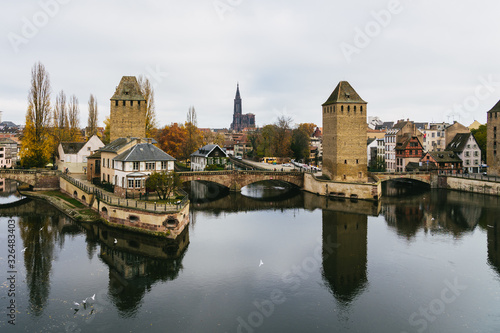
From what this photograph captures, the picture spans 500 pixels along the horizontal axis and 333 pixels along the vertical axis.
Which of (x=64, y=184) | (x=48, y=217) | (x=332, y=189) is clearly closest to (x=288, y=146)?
(x=332, y=189)

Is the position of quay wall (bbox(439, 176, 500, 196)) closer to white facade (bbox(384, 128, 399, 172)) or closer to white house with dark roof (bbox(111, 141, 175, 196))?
white facade (bbox(384, 128, 399, 172))

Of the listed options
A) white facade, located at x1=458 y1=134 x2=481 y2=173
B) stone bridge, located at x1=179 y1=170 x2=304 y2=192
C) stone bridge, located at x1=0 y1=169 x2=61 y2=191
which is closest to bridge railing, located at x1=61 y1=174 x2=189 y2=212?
stone bridge, located at x1=0 y1=169 x2=61 y2=191

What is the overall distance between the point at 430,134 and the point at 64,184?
238ft

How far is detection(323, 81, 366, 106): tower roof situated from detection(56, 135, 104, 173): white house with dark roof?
37.4 m

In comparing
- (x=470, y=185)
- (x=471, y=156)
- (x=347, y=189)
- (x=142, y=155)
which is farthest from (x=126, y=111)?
(x=471, y=156)

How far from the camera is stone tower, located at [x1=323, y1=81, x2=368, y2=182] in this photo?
5303cm

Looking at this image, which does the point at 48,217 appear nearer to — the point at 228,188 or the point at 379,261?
the point at 228,188

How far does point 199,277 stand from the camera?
916 inches

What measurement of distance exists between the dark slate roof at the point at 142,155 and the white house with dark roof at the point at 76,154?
845 inches

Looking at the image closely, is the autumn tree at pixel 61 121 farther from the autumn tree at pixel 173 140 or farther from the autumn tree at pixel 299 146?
the autumn tree at pixel 299 146

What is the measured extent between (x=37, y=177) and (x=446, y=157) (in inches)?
2608

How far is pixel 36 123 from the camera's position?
55094 mm

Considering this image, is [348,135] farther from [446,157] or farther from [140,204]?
[140,204]

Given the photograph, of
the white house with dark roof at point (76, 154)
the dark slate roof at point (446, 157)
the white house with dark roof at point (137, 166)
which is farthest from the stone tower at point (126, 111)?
the dark slate roof at point (446, 157)
